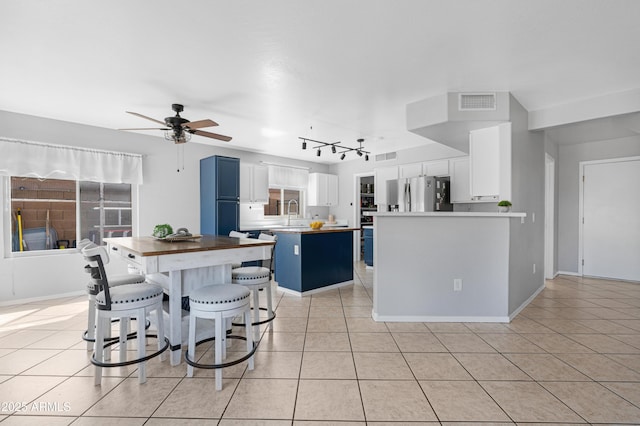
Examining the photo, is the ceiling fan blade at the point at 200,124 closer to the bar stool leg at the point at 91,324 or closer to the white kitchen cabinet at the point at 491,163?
the bar stool leg at the point at 91,324

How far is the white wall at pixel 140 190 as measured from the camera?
12.8 feet

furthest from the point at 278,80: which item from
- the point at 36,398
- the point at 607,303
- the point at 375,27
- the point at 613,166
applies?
the point at 613,166

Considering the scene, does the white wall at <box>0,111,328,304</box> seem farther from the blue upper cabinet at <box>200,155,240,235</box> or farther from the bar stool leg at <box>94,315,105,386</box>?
the bar stool leg at <box>94,315,105,386</box>

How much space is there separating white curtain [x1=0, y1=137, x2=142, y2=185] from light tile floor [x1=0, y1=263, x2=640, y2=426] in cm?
187

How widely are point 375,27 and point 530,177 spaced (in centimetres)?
296

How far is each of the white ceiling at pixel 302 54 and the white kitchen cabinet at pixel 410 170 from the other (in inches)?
Answer: 93.1

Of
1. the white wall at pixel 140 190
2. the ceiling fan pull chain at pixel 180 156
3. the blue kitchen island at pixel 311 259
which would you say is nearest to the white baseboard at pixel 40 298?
the white wall at pixel 140 190

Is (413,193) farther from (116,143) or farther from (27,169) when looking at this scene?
(27,169)

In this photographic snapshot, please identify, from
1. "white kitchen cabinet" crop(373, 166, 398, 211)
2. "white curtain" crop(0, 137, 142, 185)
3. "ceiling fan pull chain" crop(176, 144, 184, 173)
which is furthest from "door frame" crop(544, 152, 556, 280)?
"white curtain" crop(0, 137, 142, 185)

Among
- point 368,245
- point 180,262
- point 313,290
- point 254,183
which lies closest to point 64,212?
point 254,183

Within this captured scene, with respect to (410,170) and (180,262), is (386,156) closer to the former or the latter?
(410,170)

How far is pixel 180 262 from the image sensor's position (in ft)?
7.29

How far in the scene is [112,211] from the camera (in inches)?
187

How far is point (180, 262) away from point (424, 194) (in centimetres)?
423
